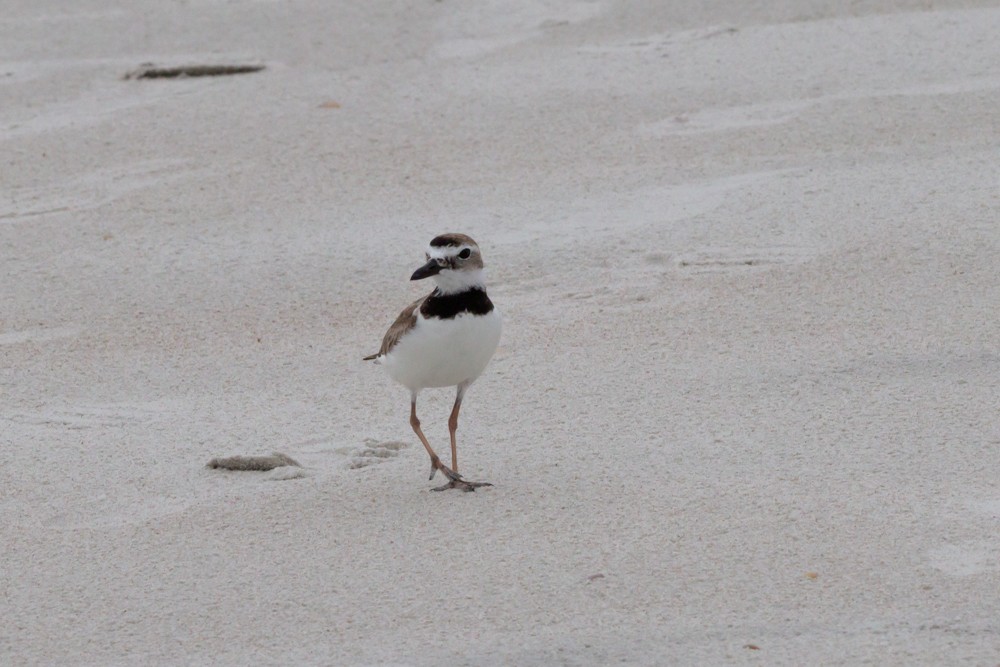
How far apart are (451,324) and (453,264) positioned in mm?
236

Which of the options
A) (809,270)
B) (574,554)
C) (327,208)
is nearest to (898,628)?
(574,554)

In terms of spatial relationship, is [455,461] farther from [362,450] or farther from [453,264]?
[453,264]

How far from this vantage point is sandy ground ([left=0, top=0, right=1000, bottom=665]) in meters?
4.75

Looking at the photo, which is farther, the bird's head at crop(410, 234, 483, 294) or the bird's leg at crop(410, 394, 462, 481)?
the bird's leg at crop(410, 394, 462, 481)

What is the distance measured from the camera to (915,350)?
6902 millimetres

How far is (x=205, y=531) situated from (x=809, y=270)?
394cm

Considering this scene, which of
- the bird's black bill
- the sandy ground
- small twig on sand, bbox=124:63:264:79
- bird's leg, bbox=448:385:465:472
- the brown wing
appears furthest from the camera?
small twig on sand, bbox=124:63:264:79

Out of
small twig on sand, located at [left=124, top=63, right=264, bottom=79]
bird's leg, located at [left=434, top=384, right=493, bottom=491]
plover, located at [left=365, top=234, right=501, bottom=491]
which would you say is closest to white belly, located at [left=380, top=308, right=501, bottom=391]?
plover, located at [left=365, top=234, right=501, bottom=491]

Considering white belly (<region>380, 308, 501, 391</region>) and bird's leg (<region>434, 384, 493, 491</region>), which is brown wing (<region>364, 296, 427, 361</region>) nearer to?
white belly (<region>380, 308, 501, 391</region>)

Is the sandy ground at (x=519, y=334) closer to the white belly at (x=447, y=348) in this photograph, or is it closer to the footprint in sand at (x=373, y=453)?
the footprint in sand at (x=373, y=453)

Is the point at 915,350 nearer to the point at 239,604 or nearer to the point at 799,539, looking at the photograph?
the point at 799,539

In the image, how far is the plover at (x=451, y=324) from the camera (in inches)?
220

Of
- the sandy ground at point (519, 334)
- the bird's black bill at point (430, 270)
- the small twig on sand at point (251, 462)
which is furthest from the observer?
the small twig on sand at point (251, 462)

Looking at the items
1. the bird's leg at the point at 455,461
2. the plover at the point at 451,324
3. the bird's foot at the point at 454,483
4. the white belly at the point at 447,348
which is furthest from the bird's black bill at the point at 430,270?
the bird's foot at the point at 454,483
